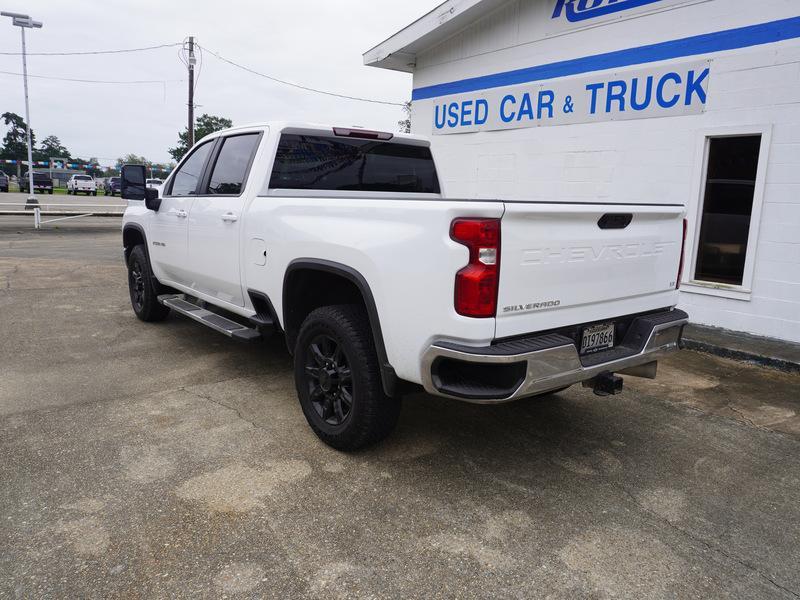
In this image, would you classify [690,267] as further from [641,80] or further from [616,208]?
[616,208]

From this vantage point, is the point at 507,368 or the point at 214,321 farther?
the point at 214,321

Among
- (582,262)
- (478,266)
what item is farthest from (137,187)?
(582,262)

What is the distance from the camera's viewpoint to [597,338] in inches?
134

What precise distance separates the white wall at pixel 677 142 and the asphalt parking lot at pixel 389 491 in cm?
172

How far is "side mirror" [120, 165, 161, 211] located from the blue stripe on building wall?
213 inches

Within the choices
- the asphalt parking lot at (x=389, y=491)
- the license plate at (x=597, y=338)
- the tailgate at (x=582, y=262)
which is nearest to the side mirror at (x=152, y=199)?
A: the asphalt parking lot at (x=389, y=491)

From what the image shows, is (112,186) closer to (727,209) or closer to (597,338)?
(727,209)

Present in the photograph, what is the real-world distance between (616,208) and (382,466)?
1.96m

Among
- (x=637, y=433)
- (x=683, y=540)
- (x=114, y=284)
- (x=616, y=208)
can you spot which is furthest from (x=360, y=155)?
(x=114, y=284)

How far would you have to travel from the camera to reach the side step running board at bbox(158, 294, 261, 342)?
446 centimetres

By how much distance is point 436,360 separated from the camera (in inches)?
114

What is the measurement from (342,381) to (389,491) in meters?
0.71

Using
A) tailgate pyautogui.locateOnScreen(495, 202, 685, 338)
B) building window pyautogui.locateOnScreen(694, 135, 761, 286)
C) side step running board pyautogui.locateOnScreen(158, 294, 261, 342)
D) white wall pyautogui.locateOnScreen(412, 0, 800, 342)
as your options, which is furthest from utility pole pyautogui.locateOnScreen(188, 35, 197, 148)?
tailgate pyautogui.locateOnScreen(495, 202, 685, 338)

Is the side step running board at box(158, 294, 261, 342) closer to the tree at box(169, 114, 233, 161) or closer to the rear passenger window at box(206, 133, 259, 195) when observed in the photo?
the rear passenger window at box(206, 133, 259, 195)
